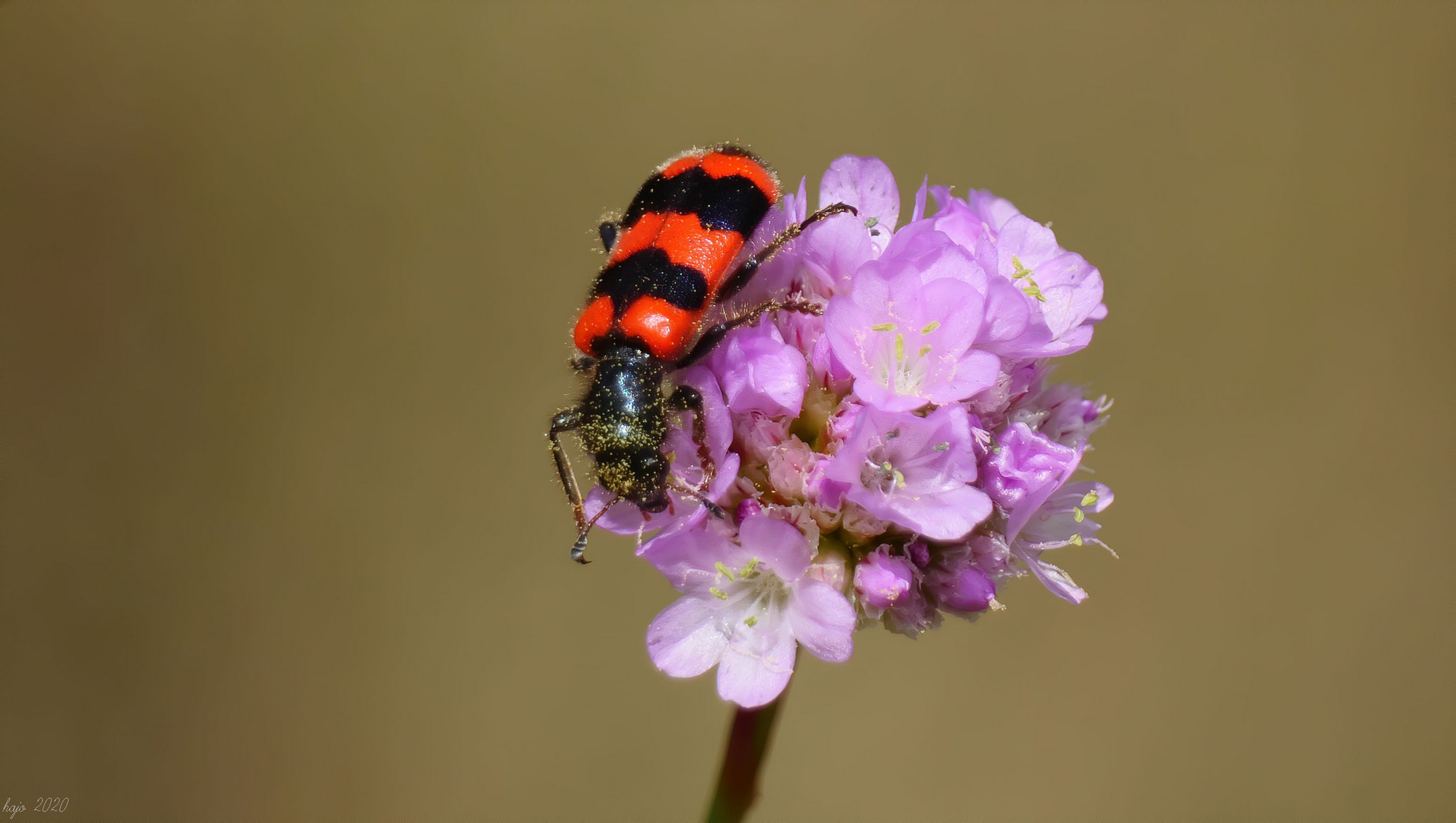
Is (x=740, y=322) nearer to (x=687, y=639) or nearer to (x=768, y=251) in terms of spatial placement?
(x=768, y=251)

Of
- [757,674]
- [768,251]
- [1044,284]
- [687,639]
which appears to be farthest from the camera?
[1044,284]

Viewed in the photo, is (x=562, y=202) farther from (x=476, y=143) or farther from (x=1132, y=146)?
(x=1132, y=146)

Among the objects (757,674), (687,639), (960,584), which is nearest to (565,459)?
(687,639)

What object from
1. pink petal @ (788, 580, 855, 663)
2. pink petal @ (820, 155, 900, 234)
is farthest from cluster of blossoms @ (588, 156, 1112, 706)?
pink petal @ (820, 155, 900, 234)

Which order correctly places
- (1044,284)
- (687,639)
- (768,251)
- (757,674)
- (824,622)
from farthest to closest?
1. (1044,284)
2. (768,251)
3. (687,639)
4. (757,674)
5. (824,622)

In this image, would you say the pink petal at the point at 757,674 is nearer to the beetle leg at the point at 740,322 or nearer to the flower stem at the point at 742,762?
the flower stem at the point at 742,762

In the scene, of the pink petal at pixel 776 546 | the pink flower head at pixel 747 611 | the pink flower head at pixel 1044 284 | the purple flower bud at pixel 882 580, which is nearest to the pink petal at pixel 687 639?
the pink flower head at pixel 747 611

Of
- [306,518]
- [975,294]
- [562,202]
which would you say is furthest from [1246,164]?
[306,518]
